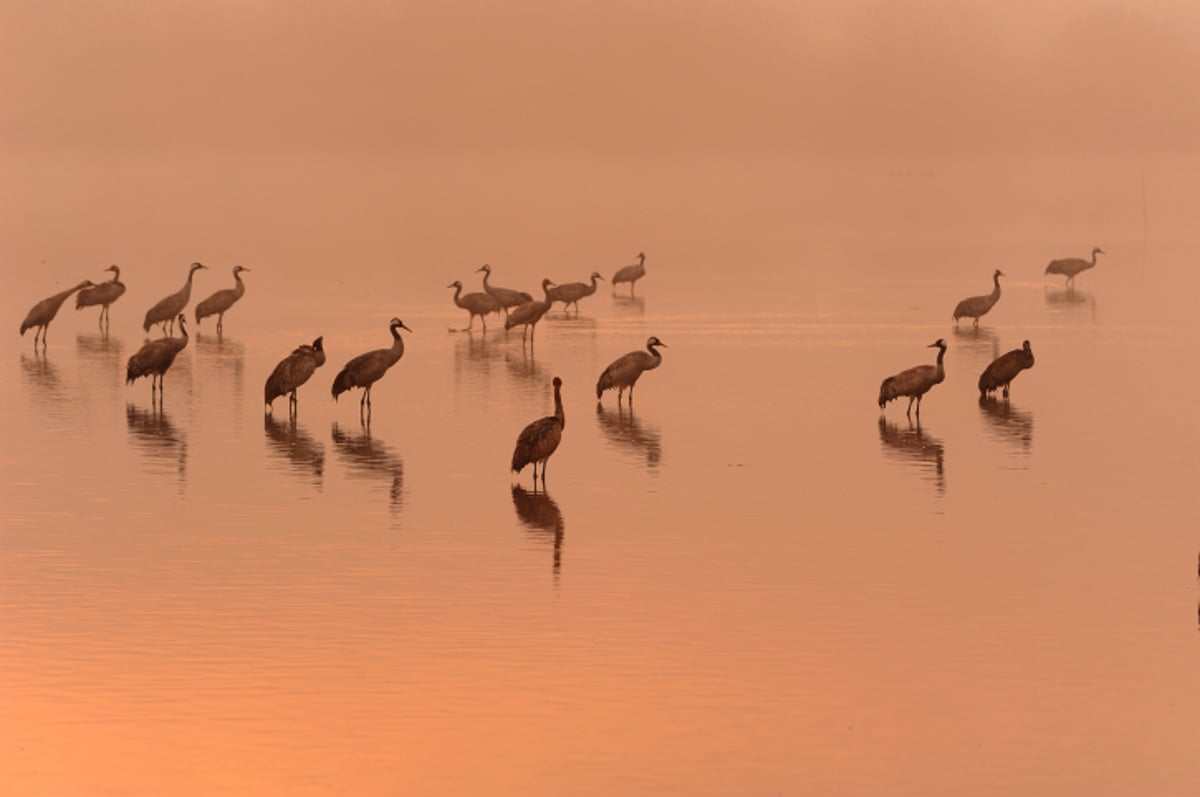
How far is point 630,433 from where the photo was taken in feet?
106

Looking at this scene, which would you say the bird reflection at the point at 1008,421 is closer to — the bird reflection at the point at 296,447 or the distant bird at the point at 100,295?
the bird reflection at the point at 296,447

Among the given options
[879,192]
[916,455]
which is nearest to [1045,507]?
[916,455]

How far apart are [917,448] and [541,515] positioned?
7406 millimetres

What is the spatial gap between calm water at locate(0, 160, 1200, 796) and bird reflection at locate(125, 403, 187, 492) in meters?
0.10

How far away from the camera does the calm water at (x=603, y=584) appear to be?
16188 millimetres

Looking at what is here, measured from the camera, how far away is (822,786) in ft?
50.6

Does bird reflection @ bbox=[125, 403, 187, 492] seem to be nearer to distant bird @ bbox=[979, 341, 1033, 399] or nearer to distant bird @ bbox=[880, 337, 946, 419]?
distant bird @ bbox=[880, 337, 946, 419]

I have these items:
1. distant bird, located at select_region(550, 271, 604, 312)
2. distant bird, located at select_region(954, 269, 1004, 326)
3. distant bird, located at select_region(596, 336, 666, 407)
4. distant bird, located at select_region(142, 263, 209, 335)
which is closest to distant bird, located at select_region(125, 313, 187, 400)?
distant bird, located at select_region(596, 336, 666, 407)

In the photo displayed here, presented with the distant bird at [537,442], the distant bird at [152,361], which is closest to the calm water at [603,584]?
the distant bird at [537,442]

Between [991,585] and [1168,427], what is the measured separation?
39.8 feet

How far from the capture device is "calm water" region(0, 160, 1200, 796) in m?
16.2

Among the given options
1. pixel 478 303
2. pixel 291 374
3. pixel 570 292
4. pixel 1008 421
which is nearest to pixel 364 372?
pixel 291 374

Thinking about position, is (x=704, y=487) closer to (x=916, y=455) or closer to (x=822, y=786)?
(x=916, y=455)

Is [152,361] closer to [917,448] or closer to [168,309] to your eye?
[168,309]
